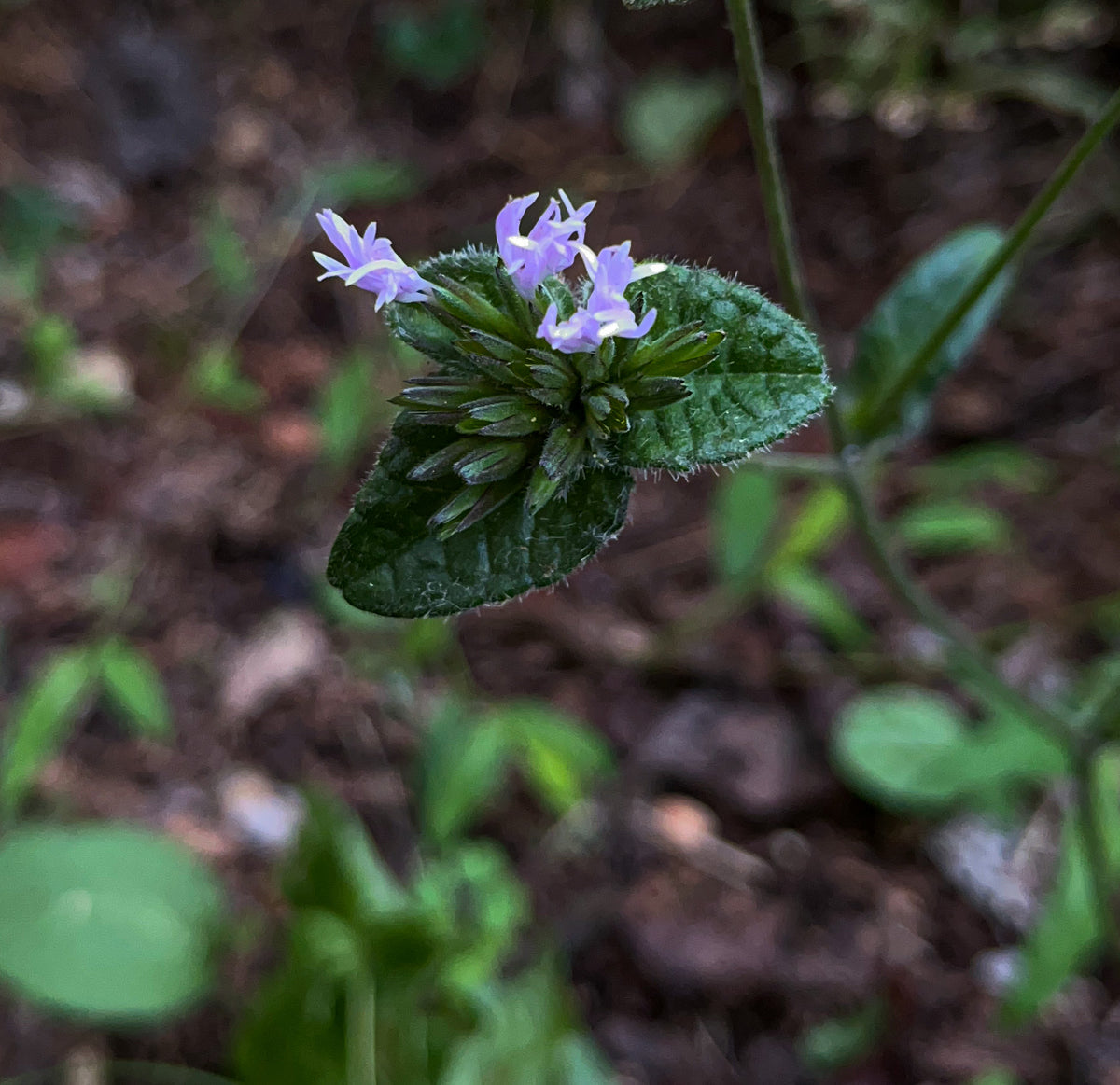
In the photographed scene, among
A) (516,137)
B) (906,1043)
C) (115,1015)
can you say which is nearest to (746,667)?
(906,1043)

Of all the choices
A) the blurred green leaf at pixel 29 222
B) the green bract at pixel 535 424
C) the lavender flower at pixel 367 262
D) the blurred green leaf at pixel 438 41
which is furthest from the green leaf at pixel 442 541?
the blurred green leaf at pixel 438 41

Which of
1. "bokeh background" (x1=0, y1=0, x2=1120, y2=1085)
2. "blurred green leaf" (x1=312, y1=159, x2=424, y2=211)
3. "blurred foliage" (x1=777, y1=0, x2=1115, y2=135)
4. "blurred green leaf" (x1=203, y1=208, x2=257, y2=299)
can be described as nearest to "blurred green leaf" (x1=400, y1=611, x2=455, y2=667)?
"bokeh background" (x1=0, y1=0, x2=1120, y2=1085)

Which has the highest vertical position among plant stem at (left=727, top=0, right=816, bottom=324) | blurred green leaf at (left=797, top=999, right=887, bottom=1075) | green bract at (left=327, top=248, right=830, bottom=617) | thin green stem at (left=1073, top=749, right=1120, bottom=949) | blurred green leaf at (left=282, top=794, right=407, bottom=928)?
plant stem at (left=727, top=0, right=816, bottom=324)

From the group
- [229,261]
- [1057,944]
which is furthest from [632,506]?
[229,261]

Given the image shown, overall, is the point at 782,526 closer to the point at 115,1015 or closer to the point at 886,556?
the point at 886,556

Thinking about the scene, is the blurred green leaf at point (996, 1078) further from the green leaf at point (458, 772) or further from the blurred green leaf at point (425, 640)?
the blurred green leaf at point (425, 640)

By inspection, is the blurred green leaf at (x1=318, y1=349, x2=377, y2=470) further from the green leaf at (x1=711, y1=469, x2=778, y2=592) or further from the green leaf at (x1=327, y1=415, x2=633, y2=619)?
the green leaf at (x1=327, y1=415, x2=633, y2=619)
